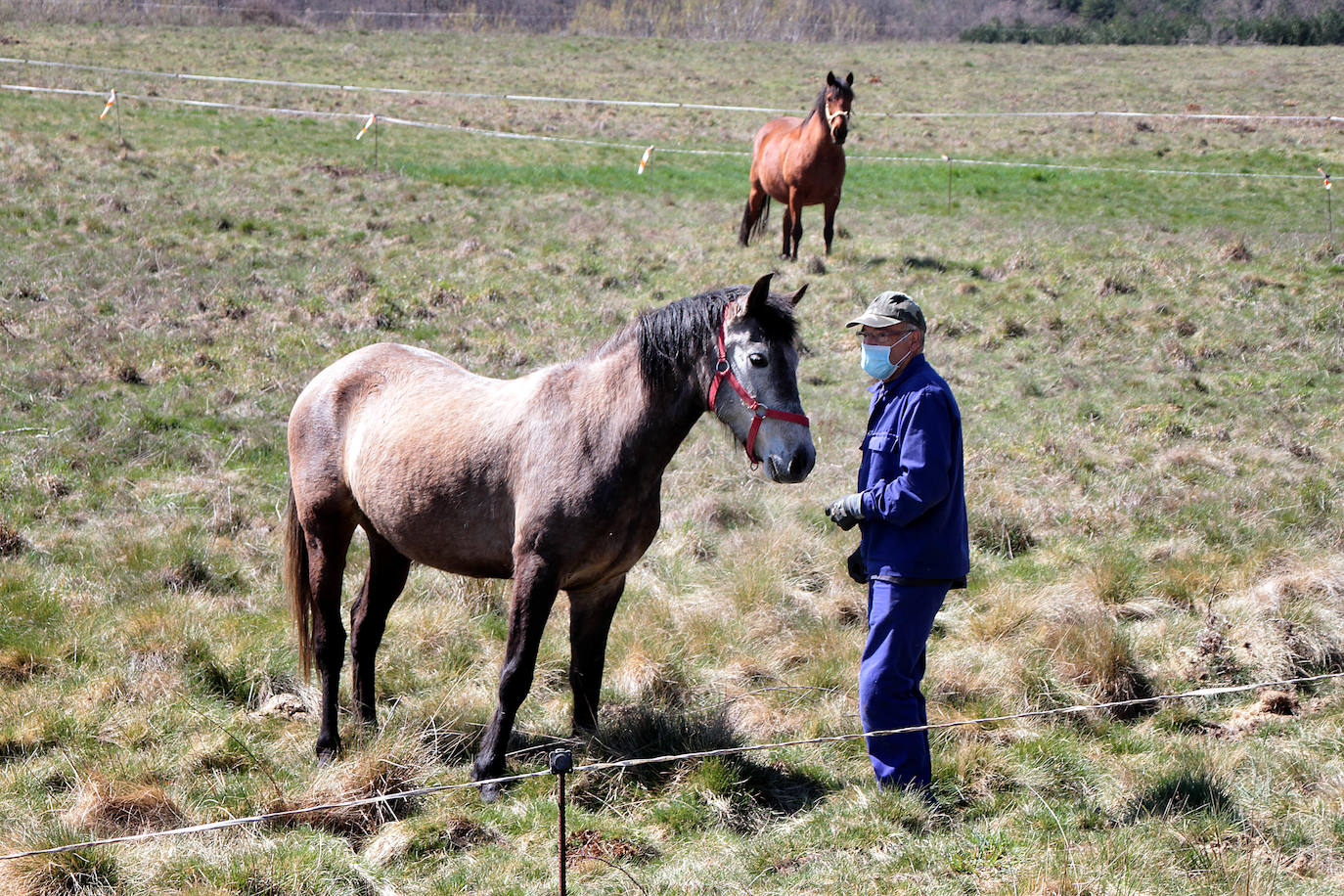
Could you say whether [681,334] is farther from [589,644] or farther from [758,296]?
[589,644]

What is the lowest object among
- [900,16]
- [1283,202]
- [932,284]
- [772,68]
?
[932,284]

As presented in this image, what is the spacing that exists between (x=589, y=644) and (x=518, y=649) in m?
0.49

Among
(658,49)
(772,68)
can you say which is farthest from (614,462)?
(658,49)

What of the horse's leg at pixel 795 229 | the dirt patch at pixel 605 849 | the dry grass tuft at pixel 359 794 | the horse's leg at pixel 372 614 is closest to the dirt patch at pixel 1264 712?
the dirt patch at pixel 605 849

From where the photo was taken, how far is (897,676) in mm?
3859

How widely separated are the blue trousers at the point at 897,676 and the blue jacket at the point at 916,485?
0.10 metres

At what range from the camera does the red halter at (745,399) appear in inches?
147

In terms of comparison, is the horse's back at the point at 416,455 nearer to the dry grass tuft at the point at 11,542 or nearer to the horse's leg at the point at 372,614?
the horse's leg at the point at 372,614

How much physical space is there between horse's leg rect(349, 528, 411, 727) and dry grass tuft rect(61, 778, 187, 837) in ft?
3.26

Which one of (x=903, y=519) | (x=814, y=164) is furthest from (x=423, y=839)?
(x=814, y=164)

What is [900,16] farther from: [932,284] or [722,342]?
[722,342]

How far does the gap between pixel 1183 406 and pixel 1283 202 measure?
35.7ft

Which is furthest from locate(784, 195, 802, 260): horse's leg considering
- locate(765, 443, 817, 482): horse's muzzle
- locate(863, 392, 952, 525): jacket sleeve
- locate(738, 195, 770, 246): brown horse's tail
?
locate(765, 443, 817, 482): horse's muzzle

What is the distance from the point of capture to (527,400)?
4.39 metres
